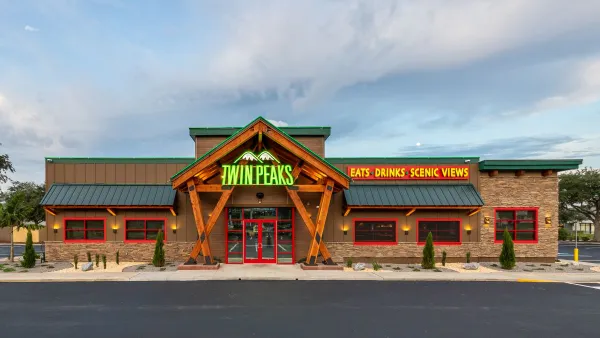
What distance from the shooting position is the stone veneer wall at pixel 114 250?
76.8 ft

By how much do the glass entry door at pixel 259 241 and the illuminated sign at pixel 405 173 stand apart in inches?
270

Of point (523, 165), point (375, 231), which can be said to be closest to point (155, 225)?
point (375, 231)

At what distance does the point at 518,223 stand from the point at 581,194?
119 feet

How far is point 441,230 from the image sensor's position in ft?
79.0

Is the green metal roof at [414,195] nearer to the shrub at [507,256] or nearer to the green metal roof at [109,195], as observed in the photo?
the shrub at [507,256]

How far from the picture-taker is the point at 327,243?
23.5 m

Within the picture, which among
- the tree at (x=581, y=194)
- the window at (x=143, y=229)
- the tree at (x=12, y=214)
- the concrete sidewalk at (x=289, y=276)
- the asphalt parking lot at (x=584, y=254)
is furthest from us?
the tree at (x=581, y=194)

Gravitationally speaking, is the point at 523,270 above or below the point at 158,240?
below

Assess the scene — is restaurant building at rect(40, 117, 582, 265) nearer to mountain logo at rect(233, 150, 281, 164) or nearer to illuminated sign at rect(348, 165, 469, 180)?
illuminated sign at rect(348, 165, 469, 180)
